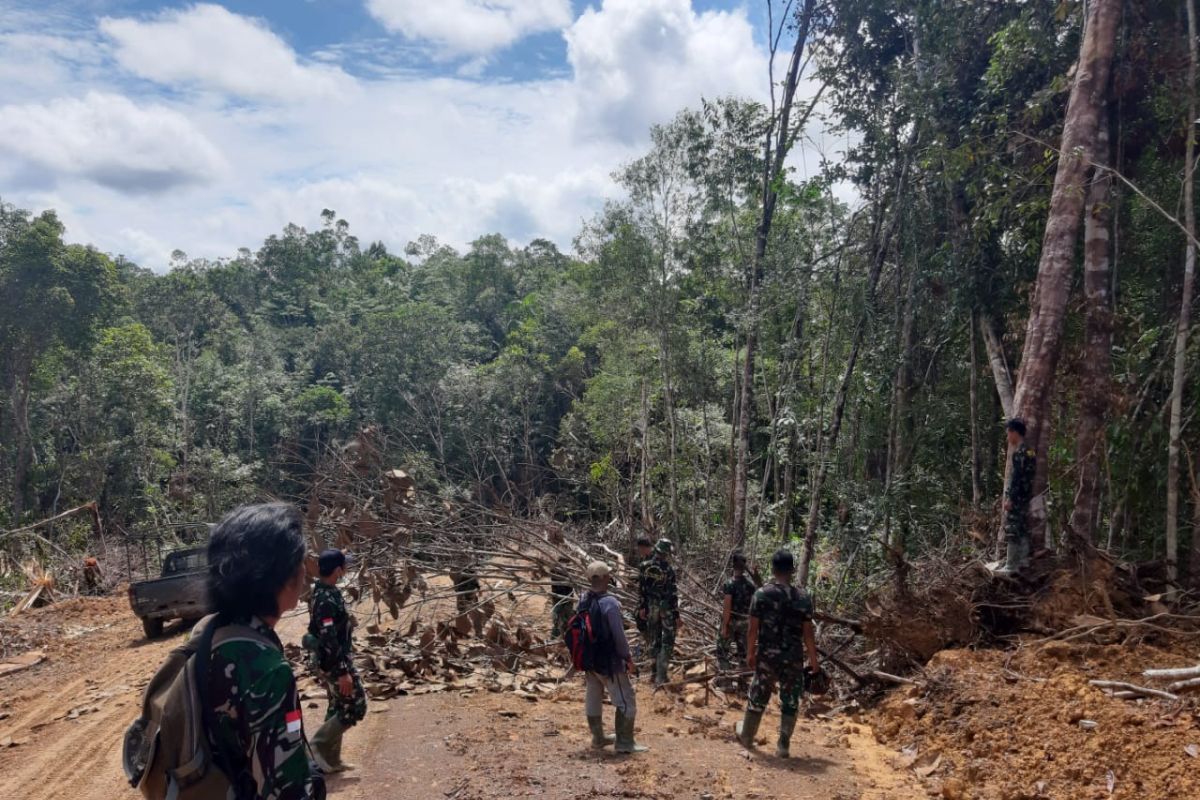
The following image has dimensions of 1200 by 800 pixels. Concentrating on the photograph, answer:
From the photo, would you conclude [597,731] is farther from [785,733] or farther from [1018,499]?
[1018,499]

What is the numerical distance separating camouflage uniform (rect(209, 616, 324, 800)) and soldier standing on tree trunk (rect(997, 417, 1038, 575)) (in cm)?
695

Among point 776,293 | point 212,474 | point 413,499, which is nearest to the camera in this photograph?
point 413,499

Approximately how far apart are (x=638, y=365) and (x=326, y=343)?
21856mm

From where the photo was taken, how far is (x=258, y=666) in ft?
7.22

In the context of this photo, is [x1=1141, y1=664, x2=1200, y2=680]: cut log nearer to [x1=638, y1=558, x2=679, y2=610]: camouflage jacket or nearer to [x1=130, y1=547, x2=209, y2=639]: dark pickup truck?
[x1=638, y1=558, x2=679, y2=610]: camouflage jacket

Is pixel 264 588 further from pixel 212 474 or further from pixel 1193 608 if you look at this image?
pixel 212 474

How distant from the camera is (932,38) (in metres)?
11.6

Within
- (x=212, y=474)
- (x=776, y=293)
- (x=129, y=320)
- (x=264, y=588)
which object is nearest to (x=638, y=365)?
(x=776, y=293)

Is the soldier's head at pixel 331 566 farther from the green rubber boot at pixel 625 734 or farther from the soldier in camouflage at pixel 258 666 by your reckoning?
the soldier in camouflage at pixel 258 666

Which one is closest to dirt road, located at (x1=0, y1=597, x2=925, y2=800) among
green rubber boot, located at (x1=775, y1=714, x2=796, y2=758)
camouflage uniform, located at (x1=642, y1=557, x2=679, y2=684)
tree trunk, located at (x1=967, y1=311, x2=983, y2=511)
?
green rubber boot, located at (x1=775, y1=714, x2=796, y2=758)

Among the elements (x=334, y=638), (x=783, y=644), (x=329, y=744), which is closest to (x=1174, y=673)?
(x=783, y=644)

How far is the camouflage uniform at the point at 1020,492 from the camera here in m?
7.45

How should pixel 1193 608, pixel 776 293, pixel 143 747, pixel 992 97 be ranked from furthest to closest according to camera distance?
pixel 776 293 < pixel 992 97 < pixel 1193 608 < pixel 143 747

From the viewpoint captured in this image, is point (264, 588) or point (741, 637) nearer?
point (264, 588)
